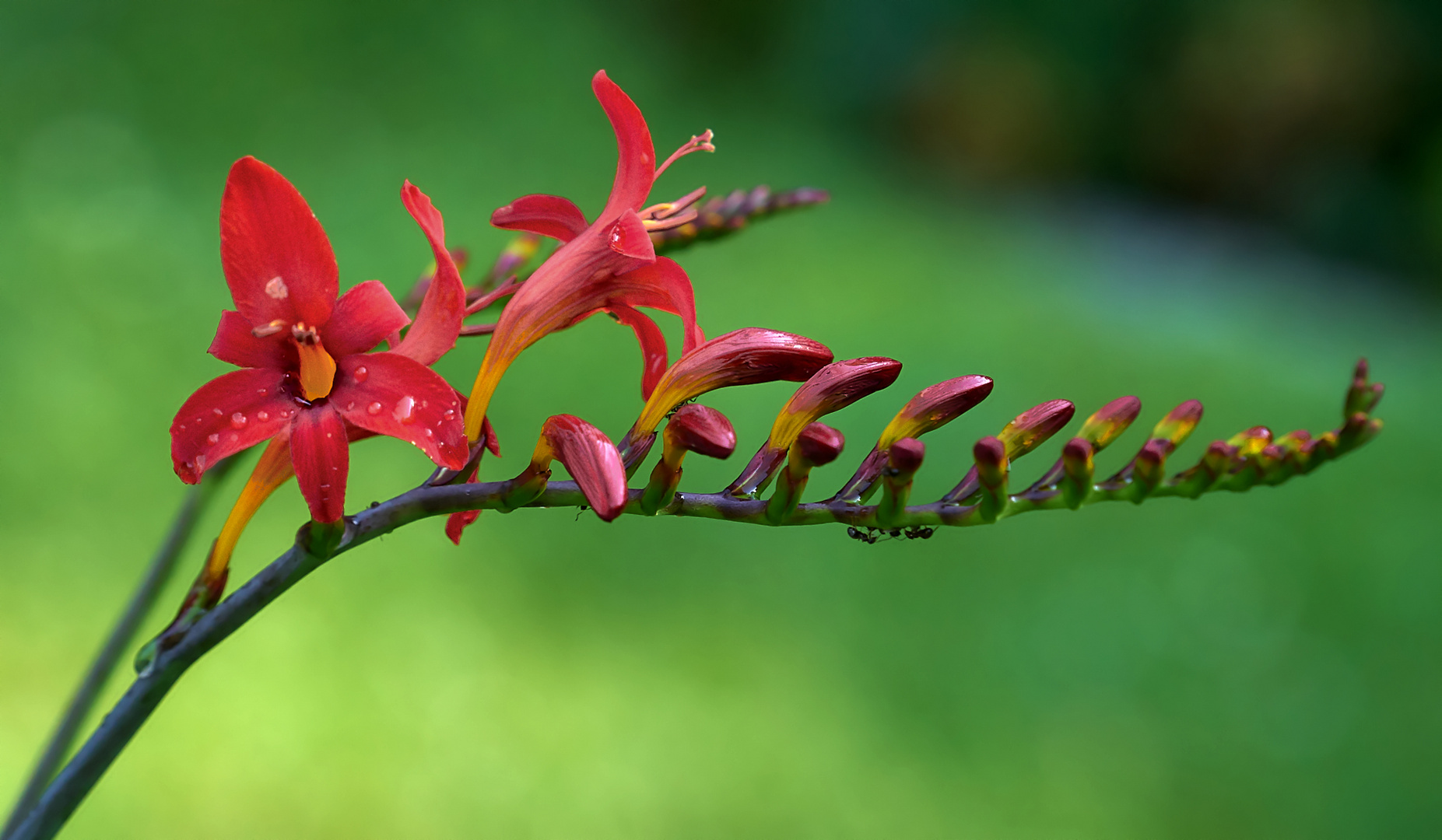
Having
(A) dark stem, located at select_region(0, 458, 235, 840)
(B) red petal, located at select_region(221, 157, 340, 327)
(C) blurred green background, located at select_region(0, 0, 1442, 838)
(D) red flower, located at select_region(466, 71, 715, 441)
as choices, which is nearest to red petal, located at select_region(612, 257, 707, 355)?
(D) red flower, located at select_region(466, 71, 715, 441)

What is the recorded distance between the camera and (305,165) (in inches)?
128

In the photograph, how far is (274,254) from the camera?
0.34 m

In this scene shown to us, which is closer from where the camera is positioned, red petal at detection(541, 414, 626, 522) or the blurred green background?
red petal at detection(541, 414, 626, 522)

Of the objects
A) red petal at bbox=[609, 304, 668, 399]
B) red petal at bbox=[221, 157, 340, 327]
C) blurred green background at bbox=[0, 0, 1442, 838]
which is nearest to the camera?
red petal at bbox=[221, 157, 340, 327]

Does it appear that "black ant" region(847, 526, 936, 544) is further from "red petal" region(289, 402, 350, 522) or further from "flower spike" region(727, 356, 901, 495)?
"red petal" region(289, 402, 350, 522)

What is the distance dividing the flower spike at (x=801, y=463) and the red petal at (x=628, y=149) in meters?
0.12

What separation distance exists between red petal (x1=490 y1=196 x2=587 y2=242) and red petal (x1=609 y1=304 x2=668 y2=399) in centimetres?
4

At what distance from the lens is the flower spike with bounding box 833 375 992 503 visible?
1.29 ft

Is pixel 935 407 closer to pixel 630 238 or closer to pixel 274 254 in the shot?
pixel 630 238

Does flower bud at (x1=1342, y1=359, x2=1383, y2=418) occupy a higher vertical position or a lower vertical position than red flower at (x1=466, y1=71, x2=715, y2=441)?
lower

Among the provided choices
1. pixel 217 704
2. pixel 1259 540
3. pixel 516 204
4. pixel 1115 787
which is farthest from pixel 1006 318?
pixel 516 204

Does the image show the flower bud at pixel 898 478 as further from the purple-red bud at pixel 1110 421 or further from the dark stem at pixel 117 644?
the dark stem at pixel 117 644

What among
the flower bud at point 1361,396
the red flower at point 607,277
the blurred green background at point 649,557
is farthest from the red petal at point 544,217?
the blurred green background at point 649,557

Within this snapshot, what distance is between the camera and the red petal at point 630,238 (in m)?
0.38
